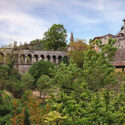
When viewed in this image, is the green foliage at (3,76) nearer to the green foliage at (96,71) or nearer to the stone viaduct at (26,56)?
the stone viaduct at (26,56)

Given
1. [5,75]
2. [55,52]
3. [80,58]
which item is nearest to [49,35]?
[55,52]

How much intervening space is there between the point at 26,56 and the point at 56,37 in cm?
1002

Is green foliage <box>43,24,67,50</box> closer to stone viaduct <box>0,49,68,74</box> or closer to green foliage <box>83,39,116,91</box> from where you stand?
stone viaduct <box>0,49,68,74</box>

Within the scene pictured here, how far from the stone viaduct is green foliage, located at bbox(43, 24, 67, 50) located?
3.78 meters

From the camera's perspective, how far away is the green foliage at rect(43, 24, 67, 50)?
42.8m

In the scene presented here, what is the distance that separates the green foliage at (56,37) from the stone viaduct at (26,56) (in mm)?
3781

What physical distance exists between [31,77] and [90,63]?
20.6m

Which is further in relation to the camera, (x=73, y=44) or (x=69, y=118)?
(x=73, y=44)

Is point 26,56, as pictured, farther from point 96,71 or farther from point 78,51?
point 96,71

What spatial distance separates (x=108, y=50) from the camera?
6.78m

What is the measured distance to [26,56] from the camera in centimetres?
3850

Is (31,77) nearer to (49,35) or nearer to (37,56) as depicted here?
(37,56)

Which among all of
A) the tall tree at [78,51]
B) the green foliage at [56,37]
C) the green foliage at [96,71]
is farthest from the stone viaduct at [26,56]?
the green foliage at [96,71]

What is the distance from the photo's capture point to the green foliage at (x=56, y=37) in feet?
141
